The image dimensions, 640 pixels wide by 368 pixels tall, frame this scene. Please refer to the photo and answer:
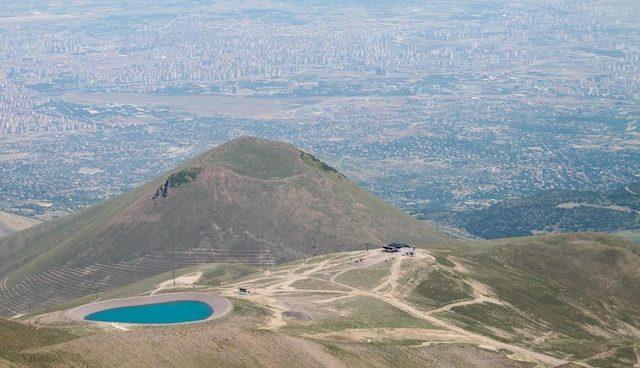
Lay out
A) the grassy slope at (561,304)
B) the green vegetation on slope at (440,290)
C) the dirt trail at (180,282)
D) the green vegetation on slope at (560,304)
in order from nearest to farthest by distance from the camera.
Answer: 1. the green vegetation on slope at (560,304)
2. the grassy slope at (561,304)
3. the green vegetation on slope at (440,290)
4. the dirt trail at (180,282)

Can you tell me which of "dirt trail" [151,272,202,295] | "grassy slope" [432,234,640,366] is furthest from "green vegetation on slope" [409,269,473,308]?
"dirt trail" [151,272,202,295]

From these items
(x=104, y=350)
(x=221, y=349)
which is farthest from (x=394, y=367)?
(x=104, y=350)

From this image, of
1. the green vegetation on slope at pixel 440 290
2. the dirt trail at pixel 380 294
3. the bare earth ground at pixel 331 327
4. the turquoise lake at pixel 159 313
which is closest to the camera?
the bare earth ground at pixel 331 327

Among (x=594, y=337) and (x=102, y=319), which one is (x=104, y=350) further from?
(x=594, y=337)

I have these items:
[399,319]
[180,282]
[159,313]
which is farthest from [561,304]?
[159,313]

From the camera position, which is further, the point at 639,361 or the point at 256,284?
the point at 256,284

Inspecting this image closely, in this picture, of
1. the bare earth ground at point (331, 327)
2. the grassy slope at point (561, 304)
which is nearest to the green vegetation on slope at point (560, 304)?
the grassy slope at point (561, 304)

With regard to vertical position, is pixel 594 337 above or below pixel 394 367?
below

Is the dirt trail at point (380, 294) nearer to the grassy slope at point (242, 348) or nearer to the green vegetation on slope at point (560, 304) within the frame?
the green vegetation on slope at point (560, 304)

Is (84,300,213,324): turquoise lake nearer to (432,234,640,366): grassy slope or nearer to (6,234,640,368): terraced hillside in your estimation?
(6,234,640,368): terraced hillside
